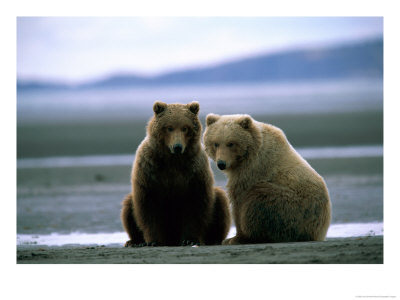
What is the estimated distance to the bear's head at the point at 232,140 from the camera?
702cm

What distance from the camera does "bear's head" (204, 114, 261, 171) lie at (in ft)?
23.0

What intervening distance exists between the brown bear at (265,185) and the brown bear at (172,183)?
0.93 feet

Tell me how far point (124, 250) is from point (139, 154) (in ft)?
4.06

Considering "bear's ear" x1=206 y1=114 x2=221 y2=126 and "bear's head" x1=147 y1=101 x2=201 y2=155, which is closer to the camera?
"bear's head" x1=147 y1=101 x2=201 y2=155

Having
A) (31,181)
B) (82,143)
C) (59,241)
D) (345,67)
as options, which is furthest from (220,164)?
(82,143)

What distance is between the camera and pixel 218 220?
7.87 meters

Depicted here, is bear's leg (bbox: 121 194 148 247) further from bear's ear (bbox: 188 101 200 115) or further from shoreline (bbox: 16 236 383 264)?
bear's ear (bbox: 188 101 200 115)

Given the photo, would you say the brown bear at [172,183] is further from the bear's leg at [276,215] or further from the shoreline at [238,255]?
the bear's leg at [276,215]

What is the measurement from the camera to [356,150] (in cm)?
1916

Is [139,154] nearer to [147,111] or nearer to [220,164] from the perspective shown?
[220,164]

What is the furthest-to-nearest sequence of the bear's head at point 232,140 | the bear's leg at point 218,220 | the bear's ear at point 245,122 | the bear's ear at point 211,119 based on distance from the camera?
the bear's leg at point 218,220 < the bear's ear at point 211,119 < the bear's ear at point 245,122 < the bear's head at point 232,140

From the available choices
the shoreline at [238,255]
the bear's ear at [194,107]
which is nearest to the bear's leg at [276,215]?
the shoreline at [238,255]

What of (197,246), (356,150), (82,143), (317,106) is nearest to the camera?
(197,246)

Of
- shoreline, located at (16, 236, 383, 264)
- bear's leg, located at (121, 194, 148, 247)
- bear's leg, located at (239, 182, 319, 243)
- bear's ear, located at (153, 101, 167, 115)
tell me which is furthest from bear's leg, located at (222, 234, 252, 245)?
bear's ear, located at (153, 101, 167, 115)
